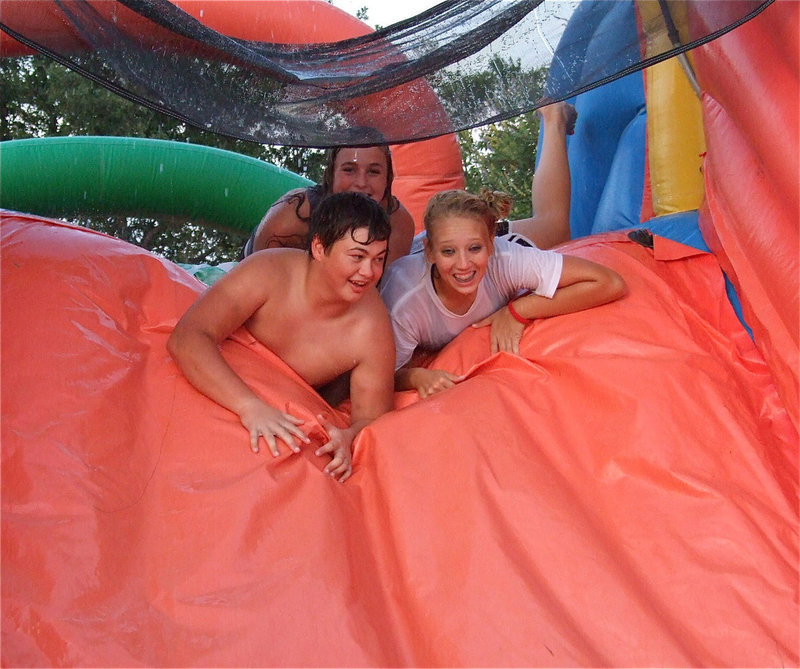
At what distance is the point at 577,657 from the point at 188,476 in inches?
29.9

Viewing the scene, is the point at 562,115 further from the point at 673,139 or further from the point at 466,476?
the point at 466,476

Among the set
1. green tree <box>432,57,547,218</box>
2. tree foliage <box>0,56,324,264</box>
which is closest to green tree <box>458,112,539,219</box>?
green tree <box>432,57,547,218</box>

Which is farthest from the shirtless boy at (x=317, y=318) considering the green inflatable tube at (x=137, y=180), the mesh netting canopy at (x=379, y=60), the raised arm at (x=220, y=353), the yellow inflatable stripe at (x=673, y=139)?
the green inflatable tube at (x=137, y=180)

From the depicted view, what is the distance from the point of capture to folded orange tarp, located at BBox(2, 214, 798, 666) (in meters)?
1.36

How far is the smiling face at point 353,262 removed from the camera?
1.95 m

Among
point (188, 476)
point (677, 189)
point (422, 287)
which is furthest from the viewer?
point (677, 189)

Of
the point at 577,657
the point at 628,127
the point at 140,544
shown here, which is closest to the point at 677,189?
the point at 628,127

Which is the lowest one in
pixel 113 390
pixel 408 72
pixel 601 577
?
pixel 601 577

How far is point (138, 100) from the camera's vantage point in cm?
184

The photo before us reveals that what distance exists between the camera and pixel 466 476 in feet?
5.60

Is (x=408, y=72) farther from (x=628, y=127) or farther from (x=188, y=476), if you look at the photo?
(x=628, y=127)

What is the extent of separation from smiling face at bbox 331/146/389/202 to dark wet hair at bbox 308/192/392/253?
552 millimetres

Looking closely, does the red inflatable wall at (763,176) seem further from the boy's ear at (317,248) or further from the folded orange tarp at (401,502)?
the boy's ear at (317,248)

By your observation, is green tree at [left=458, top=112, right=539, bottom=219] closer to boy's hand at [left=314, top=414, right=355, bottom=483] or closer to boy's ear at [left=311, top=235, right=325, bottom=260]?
boy's ear at [left=311, top=235, right=325, bottom=260]
